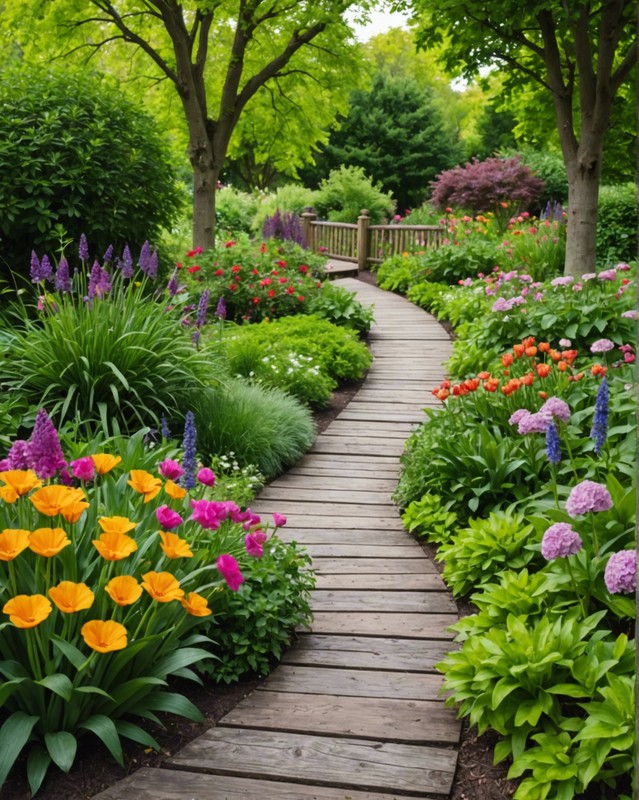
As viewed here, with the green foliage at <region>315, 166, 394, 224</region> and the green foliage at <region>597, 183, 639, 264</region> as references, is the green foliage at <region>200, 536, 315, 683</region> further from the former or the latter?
the green foliage at <region>315, 166, 394, 224</region>

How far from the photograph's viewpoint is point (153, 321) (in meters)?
5.40

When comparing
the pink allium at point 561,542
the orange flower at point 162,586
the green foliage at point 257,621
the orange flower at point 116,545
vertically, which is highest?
Result: the orange flower at point 116,545

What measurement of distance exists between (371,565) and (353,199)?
16.8m

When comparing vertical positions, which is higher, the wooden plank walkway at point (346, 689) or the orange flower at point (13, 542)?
the orange flower at point (13, 542)

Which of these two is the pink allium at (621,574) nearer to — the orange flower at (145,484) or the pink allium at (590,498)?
the pink allium at (590,498)

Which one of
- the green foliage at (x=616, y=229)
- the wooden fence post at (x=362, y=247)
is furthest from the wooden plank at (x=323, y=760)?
the wooden fence post at (x=362, y=247)

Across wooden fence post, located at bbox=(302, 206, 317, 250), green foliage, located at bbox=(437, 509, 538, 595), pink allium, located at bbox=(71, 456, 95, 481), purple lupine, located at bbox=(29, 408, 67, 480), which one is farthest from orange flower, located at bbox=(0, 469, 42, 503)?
wooden fence post, located at bbox=(302, 206, 317, 250)

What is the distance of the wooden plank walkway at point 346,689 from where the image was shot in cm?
260

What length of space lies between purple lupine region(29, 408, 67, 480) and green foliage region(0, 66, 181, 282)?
4.47 meters

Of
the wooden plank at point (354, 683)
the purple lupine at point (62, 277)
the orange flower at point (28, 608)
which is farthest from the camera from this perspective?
the purple lupine at point (62, 277)

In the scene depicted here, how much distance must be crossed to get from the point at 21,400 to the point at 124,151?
141 inches

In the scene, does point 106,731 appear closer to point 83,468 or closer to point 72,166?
point 83,468

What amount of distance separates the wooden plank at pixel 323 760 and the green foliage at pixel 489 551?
1.09 metres

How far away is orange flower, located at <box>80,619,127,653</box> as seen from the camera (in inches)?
90.6
